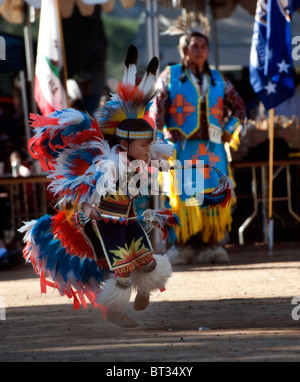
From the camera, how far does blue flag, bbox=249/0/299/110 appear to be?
8055 mm

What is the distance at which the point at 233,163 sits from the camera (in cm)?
910

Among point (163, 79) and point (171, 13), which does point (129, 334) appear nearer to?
point (163, 79)

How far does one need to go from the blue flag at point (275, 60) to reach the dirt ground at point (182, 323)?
1.76 m

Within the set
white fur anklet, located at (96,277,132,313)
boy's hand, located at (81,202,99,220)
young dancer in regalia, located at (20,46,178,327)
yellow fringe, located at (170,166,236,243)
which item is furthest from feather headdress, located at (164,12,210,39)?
white fur anklet, located at (96,277,132,313)

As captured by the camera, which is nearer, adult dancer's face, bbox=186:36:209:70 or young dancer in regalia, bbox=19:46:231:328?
young dancer in regalia, bbox=19:46:231:328

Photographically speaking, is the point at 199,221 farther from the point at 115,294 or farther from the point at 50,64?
A: the point at 115,294

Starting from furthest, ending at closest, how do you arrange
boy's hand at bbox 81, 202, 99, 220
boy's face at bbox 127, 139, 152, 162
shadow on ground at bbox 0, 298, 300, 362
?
boy's face at bbox 127, 139, 152, 162 → boy's hand at bbox 81, 202, 99, 220 → shadow on ground at bbox 0, 298, 300, 362

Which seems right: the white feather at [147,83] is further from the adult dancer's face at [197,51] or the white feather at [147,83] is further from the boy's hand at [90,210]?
the adult dancer's face at [197,51]

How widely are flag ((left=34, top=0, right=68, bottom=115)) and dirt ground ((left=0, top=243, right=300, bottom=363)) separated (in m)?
1.91

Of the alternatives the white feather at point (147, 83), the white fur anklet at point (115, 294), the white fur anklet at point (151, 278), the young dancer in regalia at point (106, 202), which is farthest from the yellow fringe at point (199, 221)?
the white fur anklet at point (115, 294)

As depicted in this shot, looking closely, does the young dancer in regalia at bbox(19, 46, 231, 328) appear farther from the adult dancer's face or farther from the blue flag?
the blue flag

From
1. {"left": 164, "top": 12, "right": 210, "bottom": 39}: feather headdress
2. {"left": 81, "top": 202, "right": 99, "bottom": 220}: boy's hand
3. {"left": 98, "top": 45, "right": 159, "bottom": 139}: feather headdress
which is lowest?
{"left": 81, "top": 202, "right": 99, "bottom": 220}: boy's hand

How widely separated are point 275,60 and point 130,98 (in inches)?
139
